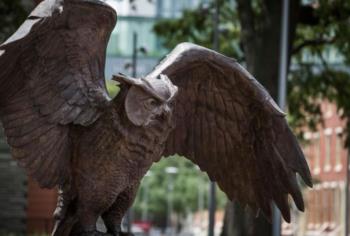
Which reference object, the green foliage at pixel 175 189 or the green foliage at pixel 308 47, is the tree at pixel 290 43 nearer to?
the green foliage at pixel 308 47

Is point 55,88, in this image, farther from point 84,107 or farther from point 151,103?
point 151,103

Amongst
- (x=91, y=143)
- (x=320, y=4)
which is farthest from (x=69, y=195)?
(x=320, y=4)

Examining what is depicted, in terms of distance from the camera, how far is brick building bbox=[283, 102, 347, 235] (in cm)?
5522

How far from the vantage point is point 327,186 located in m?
58.2

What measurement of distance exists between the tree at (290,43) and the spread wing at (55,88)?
35.6 ft

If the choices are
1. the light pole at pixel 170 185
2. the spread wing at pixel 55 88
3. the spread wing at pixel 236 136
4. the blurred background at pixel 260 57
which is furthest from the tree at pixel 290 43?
the light pole at pixel 170 185

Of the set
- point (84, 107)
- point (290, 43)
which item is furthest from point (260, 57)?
point (84, 107)

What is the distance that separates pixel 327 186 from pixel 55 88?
5144cm

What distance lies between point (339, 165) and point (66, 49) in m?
50.9

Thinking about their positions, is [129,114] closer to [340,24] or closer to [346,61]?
[340,24]

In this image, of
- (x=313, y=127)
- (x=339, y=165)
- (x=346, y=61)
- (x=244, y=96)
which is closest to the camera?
(x=244, y=96)

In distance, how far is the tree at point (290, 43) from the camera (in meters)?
20.3

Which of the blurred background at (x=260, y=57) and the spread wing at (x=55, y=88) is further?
the blurred background at (x=260, y=57)

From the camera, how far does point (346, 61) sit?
25547 millimetres
